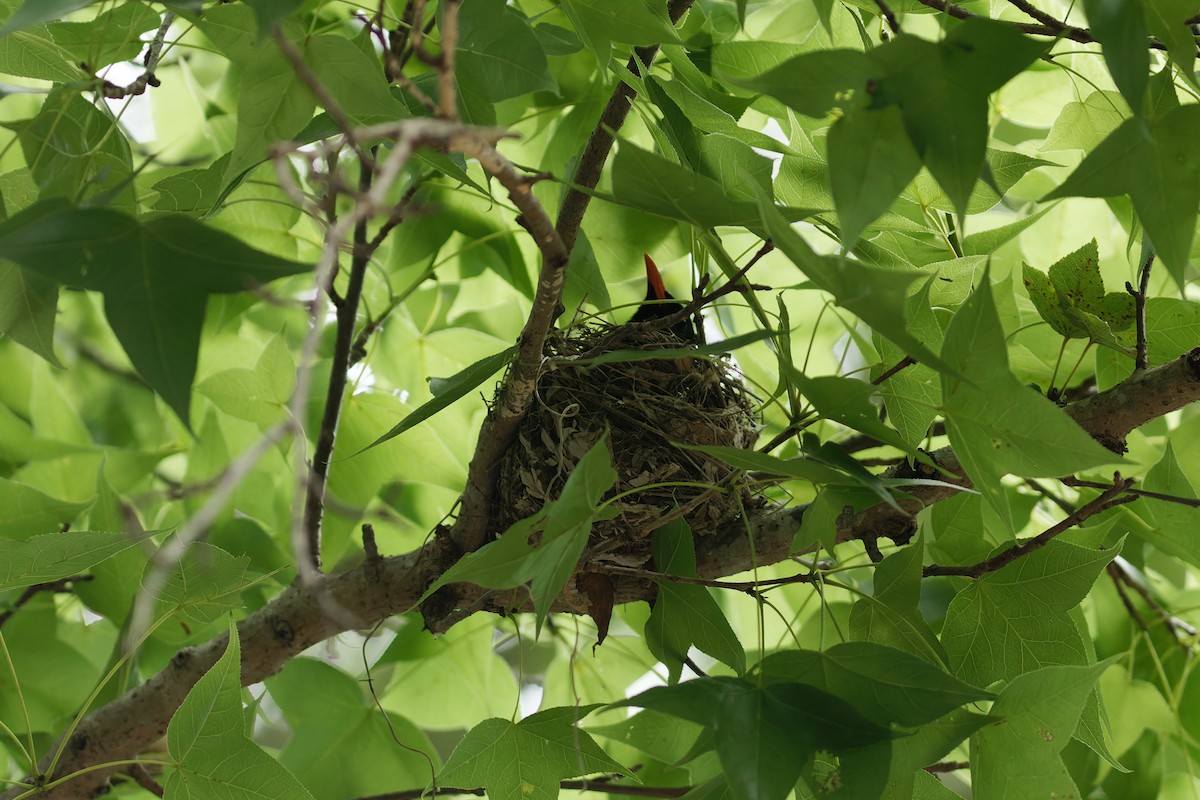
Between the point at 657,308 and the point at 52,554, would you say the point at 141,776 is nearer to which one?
the point at 52,554

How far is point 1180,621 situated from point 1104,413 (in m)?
0.70

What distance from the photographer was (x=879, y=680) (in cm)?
61

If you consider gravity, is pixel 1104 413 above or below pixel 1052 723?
above

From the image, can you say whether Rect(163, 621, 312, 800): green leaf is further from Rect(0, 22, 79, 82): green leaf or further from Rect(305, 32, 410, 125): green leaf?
Rect(0, 22, 79, 82): green leaf

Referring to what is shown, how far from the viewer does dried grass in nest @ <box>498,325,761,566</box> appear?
0.89m

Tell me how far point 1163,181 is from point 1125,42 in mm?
96

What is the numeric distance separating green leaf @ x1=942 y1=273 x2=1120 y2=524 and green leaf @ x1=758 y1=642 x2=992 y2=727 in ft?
0.38

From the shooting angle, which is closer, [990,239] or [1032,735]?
[1032,735]

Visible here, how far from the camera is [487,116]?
0.71 meters

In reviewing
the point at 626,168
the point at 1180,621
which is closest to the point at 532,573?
the point at 626,168

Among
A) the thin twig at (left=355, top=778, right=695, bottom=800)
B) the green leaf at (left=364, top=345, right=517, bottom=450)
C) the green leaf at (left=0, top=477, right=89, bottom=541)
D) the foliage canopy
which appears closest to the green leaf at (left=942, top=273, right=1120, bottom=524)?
the foliage canopy

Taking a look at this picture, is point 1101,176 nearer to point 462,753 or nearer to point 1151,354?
point 1151,354

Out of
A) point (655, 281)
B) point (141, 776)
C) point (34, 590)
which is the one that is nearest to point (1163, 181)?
point (655, 281)

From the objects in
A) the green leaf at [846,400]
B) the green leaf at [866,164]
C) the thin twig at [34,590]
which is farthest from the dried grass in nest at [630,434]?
the thin twig at [34,590]
